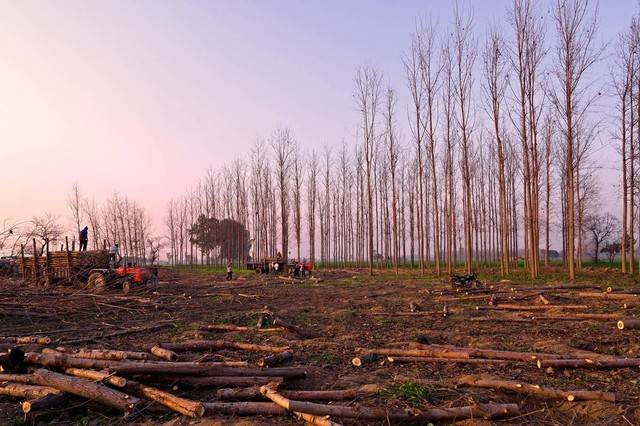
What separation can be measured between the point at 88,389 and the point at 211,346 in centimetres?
263

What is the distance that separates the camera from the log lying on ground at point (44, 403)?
5231mm

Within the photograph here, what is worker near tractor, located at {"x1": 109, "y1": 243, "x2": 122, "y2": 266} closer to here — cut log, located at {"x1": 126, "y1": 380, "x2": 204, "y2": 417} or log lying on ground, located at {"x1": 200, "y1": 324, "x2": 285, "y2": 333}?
log lying on ground, located at {"x1": 200, "y1": 324, "x2": 285, "y2": 333}

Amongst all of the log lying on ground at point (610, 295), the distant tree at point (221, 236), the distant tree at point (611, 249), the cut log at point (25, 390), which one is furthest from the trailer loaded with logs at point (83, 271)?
the distant tree at point (611, 249)

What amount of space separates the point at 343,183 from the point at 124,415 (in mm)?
39796

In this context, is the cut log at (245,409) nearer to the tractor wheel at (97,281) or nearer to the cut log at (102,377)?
the cut log at (102,377)

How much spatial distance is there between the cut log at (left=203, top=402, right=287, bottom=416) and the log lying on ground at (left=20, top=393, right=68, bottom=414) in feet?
6.24

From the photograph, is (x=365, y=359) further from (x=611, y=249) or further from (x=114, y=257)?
(x=611, y=249)

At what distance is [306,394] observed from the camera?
5.31 metres

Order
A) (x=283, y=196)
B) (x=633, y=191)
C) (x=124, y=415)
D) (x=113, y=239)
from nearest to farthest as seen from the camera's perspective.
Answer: (x=124, y=415)
(x=633, y=191)
(x=283, y=196)
(x=113, y=239)

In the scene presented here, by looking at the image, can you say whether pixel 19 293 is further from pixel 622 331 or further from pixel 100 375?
pixel 622 331

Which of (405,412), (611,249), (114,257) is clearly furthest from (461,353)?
(611,249)

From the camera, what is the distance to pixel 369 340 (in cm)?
883

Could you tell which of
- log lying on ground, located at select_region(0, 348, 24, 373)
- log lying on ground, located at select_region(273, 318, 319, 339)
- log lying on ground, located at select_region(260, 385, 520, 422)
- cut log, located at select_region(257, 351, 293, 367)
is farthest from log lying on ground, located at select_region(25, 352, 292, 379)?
log lying on ground, located at select_region(273, 318, 319, 339)

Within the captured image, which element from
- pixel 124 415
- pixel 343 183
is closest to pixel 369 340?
pixel 124 415
